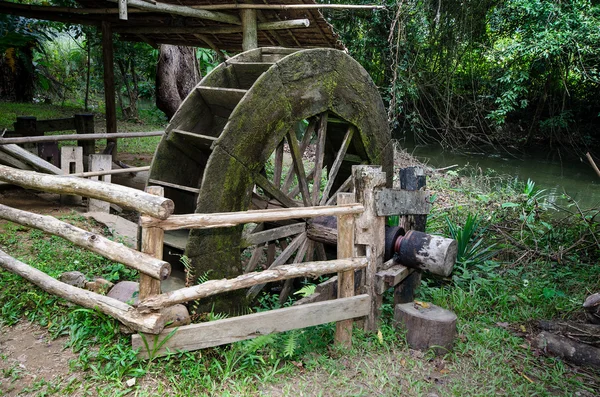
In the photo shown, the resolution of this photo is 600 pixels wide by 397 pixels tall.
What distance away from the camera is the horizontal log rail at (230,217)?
2.56 metres

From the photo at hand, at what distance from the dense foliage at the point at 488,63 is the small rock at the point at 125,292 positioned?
27.9 ft

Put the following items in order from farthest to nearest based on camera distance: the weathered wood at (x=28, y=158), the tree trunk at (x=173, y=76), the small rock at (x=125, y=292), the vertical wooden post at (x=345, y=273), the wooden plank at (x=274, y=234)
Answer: the tree trunk at (x=173, y=76), the weathered wood at (x=28, y=158), the wooden plank at (x=274, y=234), the vertical wooden post at (x=345, y=273), the small rock at (x=125, y=292)

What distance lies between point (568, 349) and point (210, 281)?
2.69 m

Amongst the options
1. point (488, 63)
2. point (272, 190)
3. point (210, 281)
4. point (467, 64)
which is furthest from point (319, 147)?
point (467, 64)

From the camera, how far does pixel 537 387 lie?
316 cm

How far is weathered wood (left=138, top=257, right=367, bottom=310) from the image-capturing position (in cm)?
260

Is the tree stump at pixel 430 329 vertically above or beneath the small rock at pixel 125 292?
beneath

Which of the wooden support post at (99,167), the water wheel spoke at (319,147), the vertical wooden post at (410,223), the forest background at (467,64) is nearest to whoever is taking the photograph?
the vertical wooden post at (410,223)

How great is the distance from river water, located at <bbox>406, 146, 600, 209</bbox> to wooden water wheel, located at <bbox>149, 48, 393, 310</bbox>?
596cm

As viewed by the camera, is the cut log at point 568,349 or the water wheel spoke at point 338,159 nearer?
the cut log at point 568,349

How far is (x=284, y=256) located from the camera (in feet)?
14.3

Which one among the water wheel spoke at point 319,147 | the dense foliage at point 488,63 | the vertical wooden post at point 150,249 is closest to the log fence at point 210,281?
the vertical wooden post at point 150,249

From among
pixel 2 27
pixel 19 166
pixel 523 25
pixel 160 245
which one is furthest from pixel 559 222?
pixel 2 27

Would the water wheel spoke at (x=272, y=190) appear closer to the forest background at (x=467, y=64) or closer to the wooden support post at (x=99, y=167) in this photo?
the wooden support post at (x=99, y=167)
